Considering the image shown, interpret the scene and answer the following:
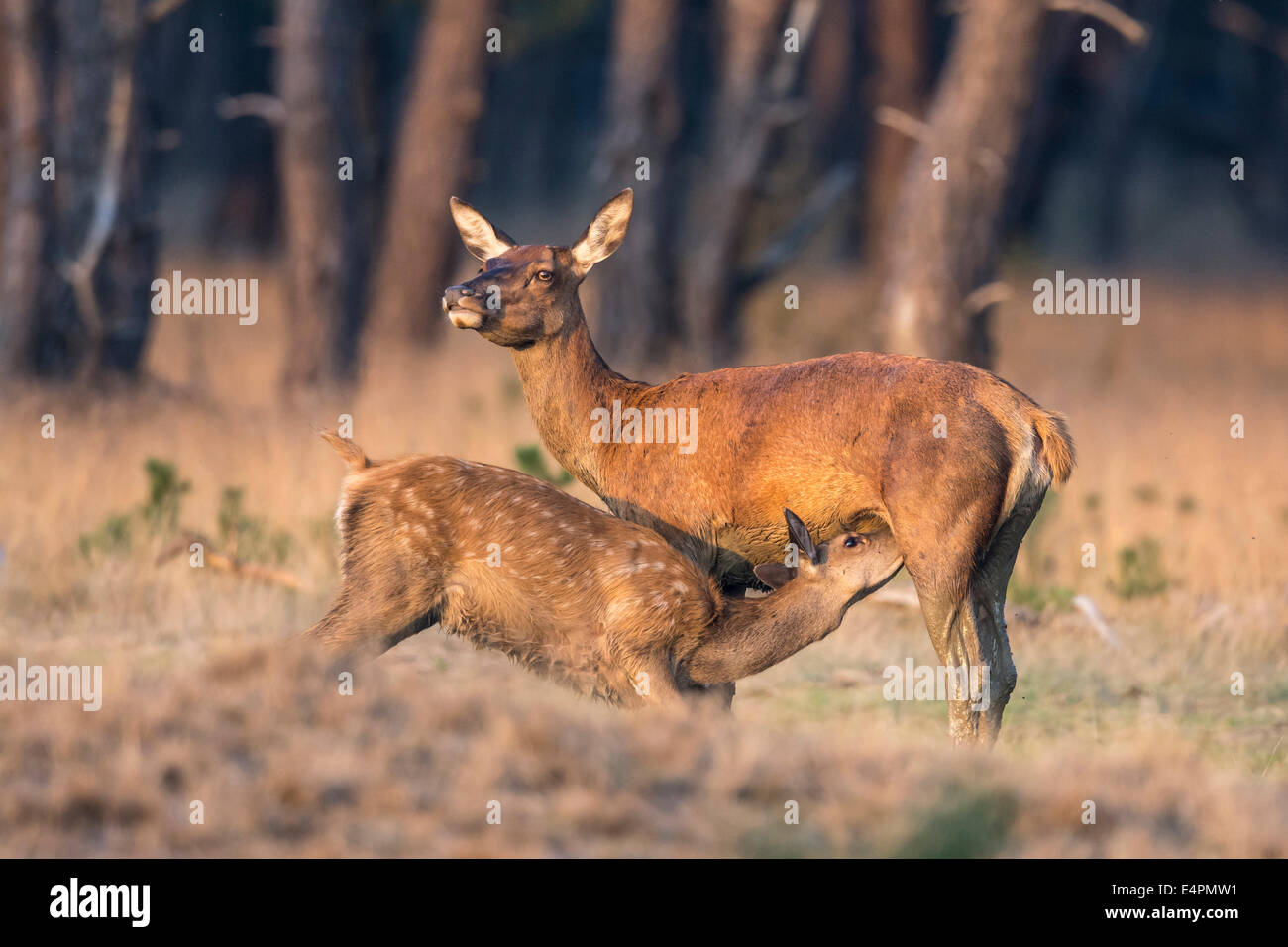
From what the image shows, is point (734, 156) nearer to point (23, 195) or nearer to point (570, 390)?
point (23, 195)

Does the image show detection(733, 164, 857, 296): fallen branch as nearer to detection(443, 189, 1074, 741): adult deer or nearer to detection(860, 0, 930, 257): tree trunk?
detection(860, 0, 930, 257): tree trunk

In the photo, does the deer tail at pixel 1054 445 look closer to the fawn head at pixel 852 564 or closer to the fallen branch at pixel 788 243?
the fawn head at pixel 852 564

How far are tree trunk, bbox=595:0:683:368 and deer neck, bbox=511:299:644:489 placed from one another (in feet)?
26.7

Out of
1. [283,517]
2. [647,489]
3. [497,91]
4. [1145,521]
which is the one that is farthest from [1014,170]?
[497,91]

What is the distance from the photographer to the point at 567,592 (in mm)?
7160

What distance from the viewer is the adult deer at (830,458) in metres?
7.03

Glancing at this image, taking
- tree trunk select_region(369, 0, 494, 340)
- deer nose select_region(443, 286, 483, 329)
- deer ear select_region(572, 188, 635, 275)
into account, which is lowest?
deer nose select_region(443, 286, 483, 329)

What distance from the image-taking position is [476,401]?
14789 millimetres

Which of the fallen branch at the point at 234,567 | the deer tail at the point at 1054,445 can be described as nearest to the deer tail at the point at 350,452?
the fallen branch at the point at 234,567

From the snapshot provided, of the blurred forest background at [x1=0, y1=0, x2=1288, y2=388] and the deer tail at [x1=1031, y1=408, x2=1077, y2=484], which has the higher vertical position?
the blurred forest background at [x1=0, y1=0, x2=1288, y2=388]

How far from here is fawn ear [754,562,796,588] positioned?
24.2 feet

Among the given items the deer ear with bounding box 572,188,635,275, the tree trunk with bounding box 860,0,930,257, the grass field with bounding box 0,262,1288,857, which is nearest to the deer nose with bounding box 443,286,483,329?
the deer ear with bounding box 572,188,635,275

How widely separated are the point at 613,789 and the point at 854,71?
2797cm
